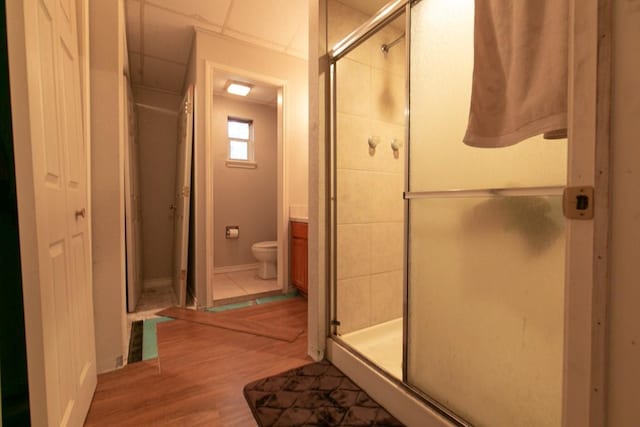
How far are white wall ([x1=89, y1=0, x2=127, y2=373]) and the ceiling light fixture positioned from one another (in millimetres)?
1694

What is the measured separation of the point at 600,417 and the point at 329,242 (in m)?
1.33

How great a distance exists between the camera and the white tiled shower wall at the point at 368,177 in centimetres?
180

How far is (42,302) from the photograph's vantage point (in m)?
0.79

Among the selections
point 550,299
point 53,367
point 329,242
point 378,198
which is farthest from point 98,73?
point 550,299

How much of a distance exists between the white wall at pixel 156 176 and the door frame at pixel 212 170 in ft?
3.67

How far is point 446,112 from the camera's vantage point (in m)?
1.20

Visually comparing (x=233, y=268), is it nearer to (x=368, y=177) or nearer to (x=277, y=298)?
(x=277, y=298)

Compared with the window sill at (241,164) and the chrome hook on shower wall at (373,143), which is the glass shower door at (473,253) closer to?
the chrome hook on shower wall at (373,143)

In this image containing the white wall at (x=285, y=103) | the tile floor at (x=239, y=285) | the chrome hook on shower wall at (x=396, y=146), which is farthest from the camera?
the tile floor at (x=239, y=285)


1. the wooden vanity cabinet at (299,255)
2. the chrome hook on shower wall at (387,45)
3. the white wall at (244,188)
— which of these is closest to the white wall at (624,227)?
the chrome hook on shower wall at (387,45)

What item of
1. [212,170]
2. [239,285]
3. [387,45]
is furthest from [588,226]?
[239,285]

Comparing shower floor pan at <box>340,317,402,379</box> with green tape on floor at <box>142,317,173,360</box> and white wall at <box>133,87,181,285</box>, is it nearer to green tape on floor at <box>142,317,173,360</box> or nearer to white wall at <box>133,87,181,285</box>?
green tape on floor at <box>142,317,173,360</box>

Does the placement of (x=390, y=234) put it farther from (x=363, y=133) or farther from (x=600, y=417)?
(x=600, y=417)

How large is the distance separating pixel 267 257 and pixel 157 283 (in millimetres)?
1414
